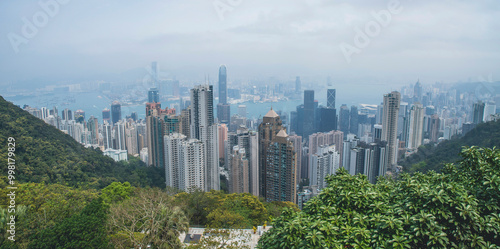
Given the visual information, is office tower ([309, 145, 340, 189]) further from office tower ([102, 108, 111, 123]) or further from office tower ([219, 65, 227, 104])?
office tower ([102, 108, 111, 123])

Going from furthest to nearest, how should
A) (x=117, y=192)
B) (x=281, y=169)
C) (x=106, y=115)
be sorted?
(x=106, y=115) → (x=281, y=169) → (x=117, y=192)

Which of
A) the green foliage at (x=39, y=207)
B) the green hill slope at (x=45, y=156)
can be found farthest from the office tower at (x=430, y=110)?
the green foliage at (x=39, y=207)

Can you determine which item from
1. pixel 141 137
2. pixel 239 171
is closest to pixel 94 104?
pixel 141 137

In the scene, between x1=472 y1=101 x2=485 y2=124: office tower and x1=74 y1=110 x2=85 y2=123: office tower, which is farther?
x1=74 y1=110 x2=85 y2=123: office tower

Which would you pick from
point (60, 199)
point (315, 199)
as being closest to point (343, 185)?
point (315, 199)

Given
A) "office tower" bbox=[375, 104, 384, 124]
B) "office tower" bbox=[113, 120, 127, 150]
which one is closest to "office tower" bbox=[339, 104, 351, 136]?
"office tower" bbox=[375, 104, 384, 124]

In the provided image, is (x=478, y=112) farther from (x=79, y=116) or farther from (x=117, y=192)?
(x=79, y=116)
